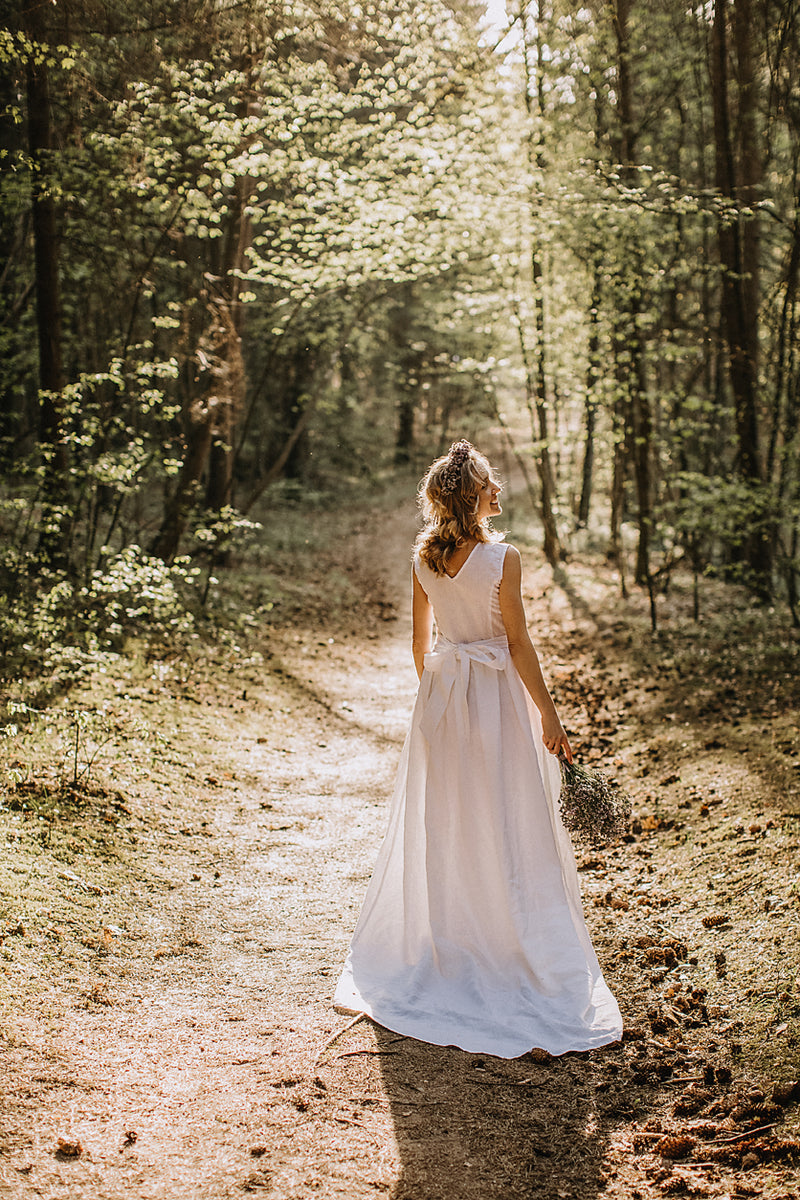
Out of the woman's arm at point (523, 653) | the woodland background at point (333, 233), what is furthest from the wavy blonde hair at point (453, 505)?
the woodland background at point (333, 233)

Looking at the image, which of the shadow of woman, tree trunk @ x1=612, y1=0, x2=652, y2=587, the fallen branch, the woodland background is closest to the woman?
the shadow of woman

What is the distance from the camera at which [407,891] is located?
14.2 ft

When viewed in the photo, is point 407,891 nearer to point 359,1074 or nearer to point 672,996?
point 359,1074

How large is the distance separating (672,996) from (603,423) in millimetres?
20099

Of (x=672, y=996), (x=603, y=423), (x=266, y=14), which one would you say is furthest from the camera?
(x=603, y=423)

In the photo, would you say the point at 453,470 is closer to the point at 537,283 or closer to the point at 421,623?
the point at 421,623

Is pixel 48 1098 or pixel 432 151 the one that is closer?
pixel 48 1098

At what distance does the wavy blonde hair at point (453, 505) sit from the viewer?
414 centimetres

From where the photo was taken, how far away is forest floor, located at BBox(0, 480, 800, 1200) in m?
3.03

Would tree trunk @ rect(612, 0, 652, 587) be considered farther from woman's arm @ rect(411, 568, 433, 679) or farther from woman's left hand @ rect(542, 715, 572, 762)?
woman's left hand @ rect(542, 715, 572, 762)

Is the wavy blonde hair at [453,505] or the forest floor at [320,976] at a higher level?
the wavy blonde hair at [453,505]

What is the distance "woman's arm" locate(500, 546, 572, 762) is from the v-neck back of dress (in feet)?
0.14

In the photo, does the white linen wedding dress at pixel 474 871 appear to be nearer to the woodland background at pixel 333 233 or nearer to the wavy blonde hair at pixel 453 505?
the wavy blonde hair at pixel 453 505

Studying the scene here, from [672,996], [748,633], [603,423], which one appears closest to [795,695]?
[748,633]
